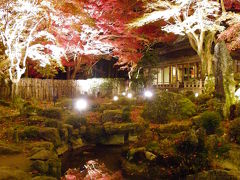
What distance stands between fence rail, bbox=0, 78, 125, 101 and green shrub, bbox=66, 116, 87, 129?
4157 mm

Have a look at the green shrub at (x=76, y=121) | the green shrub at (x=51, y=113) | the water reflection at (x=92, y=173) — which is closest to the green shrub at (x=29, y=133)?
the water reflection at (x=92, y=173)

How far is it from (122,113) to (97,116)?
165 cm

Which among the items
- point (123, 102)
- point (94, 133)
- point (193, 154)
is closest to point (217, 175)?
point (193, 154)

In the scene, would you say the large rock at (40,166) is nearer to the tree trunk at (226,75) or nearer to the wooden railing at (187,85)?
the tree trunk at (226,75)

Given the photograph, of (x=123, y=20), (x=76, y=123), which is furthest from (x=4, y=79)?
(x=123, y=20)

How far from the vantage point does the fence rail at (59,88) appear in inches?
711

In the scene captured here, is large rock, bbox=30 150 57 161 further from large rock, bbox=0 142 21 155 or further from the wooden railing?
the wooden railing

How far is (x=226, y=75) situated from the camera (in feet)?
40.9

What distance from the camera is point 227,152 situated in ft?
29.2

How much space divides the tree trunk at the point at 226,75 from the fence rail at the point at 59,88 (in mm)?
10826

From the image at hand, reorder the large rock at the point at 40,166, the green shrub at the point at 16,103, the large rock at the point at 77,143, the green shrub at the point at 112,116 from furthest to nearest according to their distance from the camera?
the green shrub at the point at 16,103 → the green shrub at the point at 112,116 → the large rock at the point at 77,143 → the large rock at the point at 40,166

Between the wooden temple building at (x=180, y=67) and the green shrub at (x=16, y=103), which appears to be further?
the wooden temple building at (x=180, y=67)

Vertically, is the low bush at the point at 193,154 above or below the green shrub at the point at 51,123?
below

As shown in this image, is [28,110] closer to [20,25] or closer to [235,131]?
[20,25]
